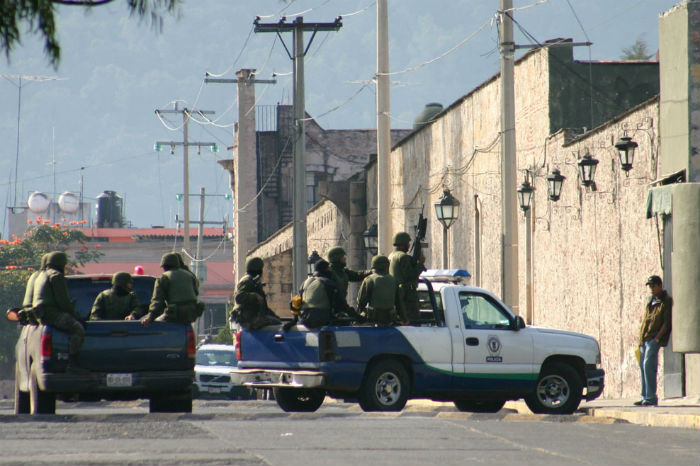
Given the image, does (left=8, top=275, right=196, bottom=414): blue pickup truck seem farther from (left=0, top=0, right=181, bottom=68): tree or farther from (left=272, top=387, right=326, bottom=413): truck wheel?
(left=0, top=0, right=181, bottom=68): tree

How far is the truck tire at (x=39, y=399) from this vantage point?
15510mm

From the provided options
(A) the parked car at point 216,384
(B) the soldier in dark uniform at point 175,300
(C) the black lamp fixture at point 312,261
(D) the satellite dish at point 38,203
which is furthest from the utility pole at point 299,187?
(D) the satellite dish at point 38,203

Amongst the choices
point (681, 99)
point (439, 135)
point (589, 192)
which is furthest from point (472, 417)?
point (439, 135)

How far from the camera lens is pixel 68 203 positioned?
391ft

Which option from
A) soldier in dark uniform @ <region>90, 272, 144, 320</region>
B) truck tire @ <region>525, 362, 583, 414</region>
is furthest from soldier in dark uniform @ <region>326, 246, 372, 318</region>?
truck tire @ <region>525, 362, 583, 414</region>

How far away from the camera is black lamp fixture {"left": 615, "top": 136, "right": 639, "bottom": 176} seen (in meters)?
21.5

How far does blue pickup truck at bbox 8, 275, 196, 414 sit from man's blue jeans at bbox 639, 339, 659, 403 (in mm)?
6183

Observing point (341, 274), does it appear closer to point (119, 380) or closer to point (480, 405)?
point (480, 405)

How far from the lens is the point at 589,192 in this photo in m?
24.6

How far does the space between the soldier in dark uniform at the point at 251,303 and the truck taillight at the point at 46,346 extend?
8.99 feet

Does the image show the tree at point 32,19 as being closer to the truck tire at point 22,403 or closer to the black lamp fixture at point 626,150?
the truck tire at point 22,403

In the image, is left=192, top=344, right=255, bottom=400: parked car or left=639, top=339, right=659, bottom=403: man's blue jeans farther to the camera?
left=192, top=344, right=255, bottom=400: parked car

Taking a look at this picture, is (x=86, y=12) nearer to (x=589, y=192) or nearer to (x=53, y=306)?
(x=53, y=306)

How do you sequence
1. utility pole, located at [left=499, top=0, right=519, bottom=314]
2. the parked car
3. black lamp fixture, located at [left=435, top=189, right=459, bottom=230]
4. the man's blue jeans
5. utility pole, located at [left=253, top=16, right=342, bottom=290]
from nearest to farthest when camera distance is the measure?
1. the man's blue jeans
2. utility pole, located at [left=499, top=0, right=519, bottom=314]
3. black lamp fixture, located at [left=435, top=189, right=459, bottom=230]
4. the parked car
5. utility pole, located at [left=253, top=16, right=342, bottom=290]
